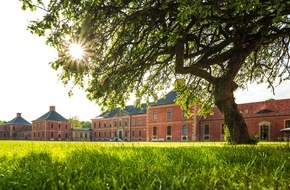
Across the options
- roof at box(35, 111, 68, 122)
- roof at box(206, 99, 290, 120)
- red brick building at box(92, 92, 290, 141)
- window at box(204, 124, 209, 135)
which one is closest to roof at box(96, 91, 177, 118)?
red brick building at box(92, 92, 290, 141)

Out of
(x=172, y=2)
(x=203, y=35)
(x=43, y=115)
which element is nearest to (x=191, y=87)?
(x=203, y=35)

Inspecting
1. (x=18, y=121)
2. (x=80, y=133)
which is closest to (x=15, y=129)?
(x=18, y=121)

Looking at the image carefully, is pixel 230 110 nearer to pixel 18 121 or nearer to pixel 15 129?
pixel 15 129

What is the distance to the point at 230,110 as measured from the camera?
1433cm

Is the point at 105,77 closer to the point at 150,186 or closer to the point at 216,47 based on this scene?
the point at 216,47

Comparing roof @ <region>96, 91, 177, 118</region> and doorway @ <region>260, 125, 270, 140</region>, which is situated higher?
roof @ <region>96, 91, 177, 118</region>

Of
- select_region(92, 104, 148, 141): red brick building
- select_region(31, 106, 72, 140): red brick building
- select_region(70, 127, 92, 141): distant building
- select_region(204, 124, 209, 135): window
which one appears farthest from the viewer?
select_region(70, 127, 92, 141): distant building

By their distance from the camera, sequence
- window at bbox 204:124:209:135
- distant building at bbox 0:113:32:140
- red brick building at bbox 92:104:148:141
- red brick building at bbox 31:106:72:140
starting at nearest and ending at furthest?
window at bbox 204:124:209:135, red brick building at bbox 92:104:148:141, red brick building at bbox 31:106:72:140, distant building at bbox 0:113:32:140

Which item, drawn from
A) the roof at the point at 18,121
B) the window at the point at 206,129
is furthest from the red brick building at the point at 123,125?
the roof at the point at 18,121

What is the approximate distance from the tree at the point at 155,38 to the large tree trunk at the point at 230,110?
0.05 m

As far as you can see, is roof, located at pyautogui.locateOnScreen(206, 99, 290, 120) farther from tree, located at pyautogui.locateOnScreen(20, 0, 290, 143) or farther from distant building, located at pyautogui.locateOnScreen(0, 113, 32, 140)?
distant building, located at pyautogui.locateOnScreen(0, 113, 32, 140)

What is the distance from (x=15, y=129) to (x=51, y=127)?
21.7 metres

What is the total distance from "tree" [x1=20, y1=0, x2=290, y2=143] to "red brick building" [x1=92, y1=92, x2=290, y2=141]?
591cm

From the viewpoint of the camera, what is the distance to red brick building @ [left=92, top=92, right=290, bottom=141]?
141 feet
